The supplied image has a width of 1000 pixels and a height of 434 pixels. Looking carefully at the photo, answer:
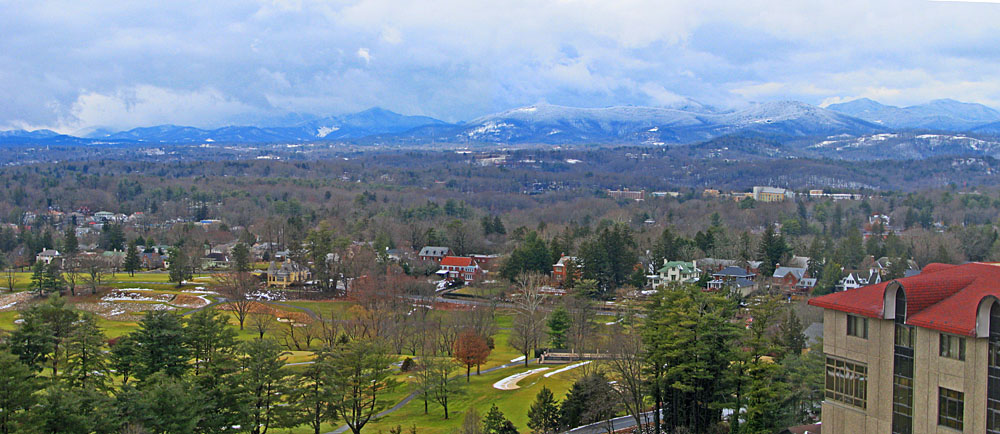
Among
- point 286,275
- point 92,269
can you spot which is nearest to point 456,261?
point 286,275

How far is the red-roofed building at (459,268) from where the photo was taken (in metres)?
36.0

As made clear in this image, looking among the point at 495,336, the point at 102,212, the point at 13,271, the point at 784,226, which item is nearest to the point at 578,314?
the point at 495,336

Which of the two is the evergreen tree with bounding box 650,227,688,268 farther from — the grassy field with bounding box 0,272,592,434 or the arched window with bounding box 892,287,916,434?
the arched window with bounding box 892,287,916,434

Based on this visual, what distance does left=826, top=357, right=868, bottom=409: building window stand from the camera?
9883 millimetres

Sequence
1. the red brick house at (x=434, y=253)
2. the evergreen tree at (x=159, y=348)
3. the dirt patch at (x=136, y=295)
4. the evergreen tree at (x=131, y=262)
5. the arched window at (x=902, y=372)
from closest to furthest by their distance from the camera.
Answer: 1. the arched window at (x=902, y=372)
2. the evergreen tree at (x=159, y=348)
3. the dirt patch at (x=136, y=295)
4. the evergreen tree at (x=131, y=262)
5. the red brick house at (x=434, y=253)

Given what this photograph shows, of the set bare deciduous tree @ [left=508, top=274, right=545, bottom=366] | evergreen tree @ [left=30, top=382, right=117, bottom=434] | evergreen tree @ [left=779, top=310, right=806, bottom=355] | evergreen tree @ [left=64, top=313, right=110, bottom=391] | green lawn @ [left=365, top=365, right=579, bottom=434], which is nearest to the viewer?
evergreen tree @ [left=30, top=382, right=117, bottom=434]

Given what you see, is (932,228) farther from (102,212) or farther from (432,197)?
(102,212)

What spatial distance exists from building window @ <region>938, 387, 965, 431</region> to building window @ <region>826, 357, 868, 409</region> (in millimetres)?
983

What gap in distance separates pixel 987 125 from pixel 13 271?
159m

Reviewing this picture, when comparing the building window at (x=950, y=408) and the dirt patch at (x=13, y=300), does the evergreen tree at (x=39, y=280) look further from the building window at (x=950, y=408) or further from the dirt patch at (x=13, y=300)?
the building window at (x=950, y=408)

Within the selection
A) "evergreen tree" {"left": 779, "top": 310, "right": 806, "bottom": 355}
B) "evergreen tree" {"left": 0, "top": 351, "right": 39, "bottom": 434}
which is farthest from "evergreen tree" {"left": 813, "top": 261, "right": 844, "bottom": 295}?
"evergreen tree" {"left": 0, "top": 351, "right": 39, "bottom": 434}

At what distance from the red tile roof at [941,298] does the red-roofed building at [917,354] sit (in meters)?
0.01

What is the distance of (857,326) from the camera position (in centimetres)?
991

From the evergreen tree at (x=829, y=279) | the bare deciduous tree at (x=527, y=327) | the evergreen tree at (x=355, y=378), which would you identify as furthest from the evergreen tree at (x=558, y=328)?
the evergreen tree at (x=829, y=279)
